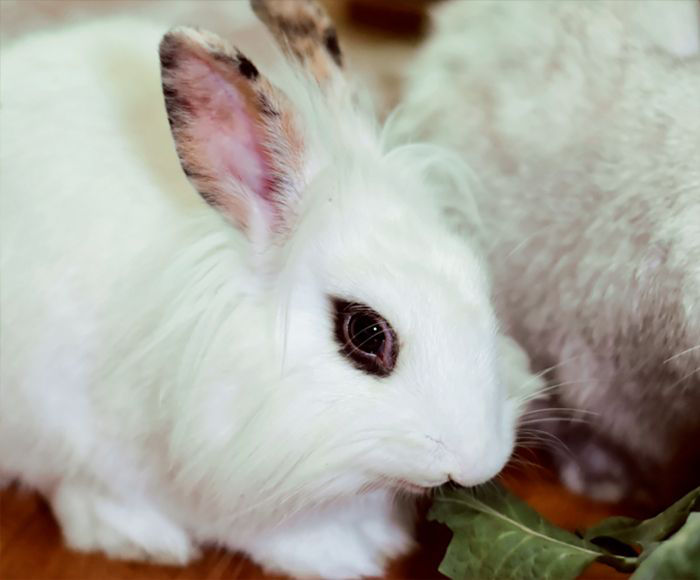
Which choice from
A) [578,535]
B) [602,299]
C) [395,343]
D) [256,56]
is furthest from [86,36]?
[578,535]

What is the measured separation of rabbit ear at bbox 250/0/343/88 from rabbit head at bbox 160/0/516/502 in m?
0.07

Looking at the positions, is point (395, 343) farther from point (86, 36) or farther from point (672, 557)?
point (86, 36)

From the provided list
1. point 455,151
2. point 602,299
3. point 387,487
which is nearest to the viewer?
point 387,487

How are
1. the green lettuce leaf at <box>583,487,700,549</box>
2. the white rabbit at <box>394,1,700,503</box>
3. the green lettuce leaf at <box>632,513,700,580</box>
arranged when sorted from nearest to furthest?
the green lettuce leaf at <box>632,513,700,580</box> < the green lettuce leaf at <box>583,487,700,549</box> < the white rabbit at <box>394,1,700,503</box>

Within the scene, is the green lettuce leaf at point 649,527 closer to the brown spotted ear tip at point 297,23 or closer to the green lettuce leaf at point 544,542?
the green lettuce leaf at point 544,542

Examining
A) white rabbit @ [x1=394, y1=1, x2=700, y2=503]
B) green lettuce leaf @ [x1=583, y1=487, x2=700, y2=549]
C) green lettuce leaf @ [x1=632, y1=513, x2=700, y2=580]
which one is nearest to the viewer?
green lettuce leaf @ [x1=632, y1=513, x2=700, y2=580]

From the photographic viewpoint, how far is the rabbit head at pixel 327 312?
2.54 feet

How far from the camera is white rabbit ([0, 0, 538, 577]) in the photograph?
2.57ft

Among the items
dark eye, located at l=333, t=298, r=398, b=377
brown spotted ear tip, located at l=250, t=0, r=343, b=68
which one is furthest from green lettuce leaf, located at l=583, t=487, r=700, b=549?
brown spotted ear tip, located at l=250, t=0, r=343, b=68

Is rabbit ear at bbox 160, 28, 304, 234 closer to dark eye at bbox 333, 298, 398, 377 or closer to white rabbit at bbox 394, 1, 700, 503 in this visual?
dark eye at bbox 333, 298, 398, 377

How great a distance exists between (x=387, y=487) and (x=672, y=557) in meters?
0.27

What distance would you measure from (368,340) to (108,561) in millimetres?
458

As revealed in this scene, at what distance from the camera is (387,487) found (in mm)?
872

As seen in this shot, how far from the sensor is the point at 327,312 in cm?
81
